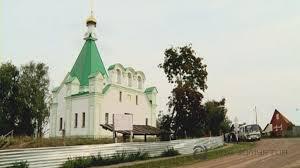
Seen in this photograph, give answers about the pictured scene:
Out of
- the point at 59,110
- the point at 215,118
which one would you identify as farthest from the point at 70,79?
the point at 215,118

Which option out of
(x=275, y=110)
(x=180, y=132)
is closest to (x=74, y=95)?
(x=180, y=132)

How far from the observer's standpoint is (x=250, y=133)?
44.6 metres

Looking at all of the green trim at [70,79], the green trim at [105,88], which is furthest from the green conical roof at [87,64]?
the green trim at [105,88]

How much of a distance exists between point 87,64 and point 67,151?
32.1m

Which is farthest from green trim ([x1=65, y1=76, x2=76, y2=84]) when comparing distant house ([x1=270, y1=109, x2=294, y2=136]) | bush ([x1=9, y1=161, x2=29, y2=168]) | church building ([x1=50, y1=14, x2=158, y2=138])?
distant house ([x1=270, y1=109, x2=294, y2=136])

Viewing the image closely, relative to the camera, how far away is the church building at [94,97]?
1917 inches

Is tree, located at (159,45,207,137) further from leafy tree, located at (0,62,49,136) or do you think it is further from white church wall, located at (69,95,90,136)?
leafy tree, located at (0,62,49,136)

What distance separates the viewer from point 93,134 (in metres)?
47.2

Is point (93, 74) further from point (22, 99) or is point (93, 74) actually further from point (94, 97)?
point (22, 99)

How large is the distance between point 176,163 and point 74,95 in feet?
99.5

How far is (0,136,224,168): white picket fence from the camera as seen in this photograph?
18.8 metres

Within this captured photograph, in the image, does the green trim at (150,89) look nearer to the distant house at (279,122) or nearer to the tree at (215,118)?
the tree at (215,118)

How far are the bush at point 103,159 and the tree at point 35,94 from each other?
3499 centimetres

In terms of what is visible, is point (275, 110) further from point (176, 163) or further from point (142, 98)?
point (176, 163)
